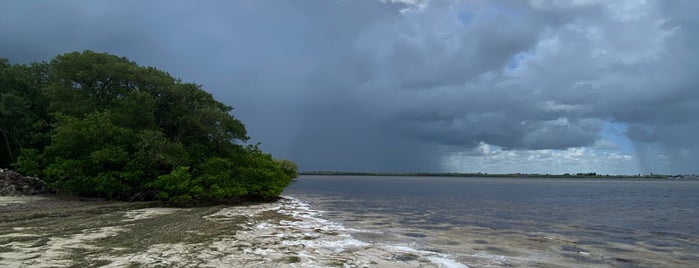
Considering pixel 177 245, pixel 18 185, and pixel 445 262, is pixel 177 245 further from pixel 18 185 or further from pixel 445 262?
pixel 18 185

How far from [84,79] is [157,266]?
1327 inches

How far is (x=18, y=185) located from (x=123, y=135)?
27.0 feet

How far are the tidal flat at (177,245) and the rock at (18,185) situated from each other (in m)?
11.5

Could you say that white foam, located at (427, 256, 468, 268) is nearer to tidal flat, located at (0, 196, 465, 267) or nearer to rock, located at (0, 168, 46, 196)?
tidal flat, located at (0, 196, 465, 267)

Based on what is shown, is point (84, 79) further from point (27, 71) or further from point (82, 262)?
point (82, 262)

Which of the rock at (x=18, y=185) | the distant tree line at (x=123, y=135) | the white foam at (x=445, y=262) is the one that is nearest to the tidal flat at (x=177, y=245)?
the white foam at (x=445, y=262)

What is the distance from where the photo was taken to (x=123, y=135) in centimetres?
3222

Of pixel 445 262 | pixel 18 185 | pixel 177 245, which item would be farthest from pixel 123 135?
pixel 445 262

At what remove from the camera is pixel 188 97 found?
122 feet

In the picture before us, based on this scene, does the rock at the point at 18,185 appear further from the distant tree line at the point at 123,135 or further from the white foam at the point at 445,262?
the white foam at the point at 445,262

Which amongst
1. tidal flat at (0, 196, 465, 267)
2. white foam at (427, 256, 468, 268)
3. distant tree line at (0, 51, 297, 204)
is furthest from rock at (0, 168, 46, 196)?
white foam at (427, 256, 468, 268)

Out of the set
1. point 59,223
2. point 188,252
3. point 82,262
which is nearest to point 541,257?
point 188,252

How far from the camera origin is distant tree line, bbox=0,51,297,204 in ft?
102

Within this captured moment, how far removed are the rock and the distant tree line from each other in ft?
2.82
